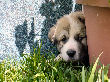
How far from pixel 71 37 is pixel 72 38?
19mm

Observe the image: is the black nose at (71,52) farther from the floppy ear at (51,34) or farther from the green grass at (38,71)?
the floppy ear at (51,34)

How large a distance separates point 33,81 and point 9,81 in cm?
25

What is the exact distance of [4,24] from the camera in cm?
346

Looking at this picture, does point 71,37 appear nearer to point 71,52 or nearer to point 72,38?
point 72,38

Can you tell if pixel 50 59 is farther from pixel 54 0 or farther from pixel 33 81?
pixel 54 0

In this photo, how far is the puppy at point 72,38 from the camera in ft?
8.93

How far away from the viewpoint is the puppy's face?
8.92ft

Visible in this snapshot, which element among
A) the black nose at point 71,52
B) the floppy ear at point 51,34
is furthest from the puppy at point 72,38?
the floppy ear at point 51,34

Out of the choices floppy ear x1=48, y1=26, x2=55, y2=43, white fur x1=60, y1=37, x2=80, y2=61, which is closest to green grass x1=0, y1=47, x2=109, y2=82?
white fur x1=60, y1=37, x2=80, y2=61

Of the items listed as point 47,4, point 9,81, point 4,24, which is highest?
point 47,4

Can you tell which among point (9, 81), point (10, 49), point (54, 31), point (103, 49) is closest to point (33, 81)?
point (9, 81)

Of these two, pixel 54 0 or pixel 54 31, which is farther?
pixel 54 0

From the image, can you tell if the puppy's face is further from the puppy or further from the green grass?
the green grass

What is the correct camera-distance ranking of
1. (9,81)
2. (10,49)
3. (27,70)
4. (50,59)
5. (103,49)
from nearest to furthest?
(103,49), (9,81), (27,70), (50,59), (10,49)
